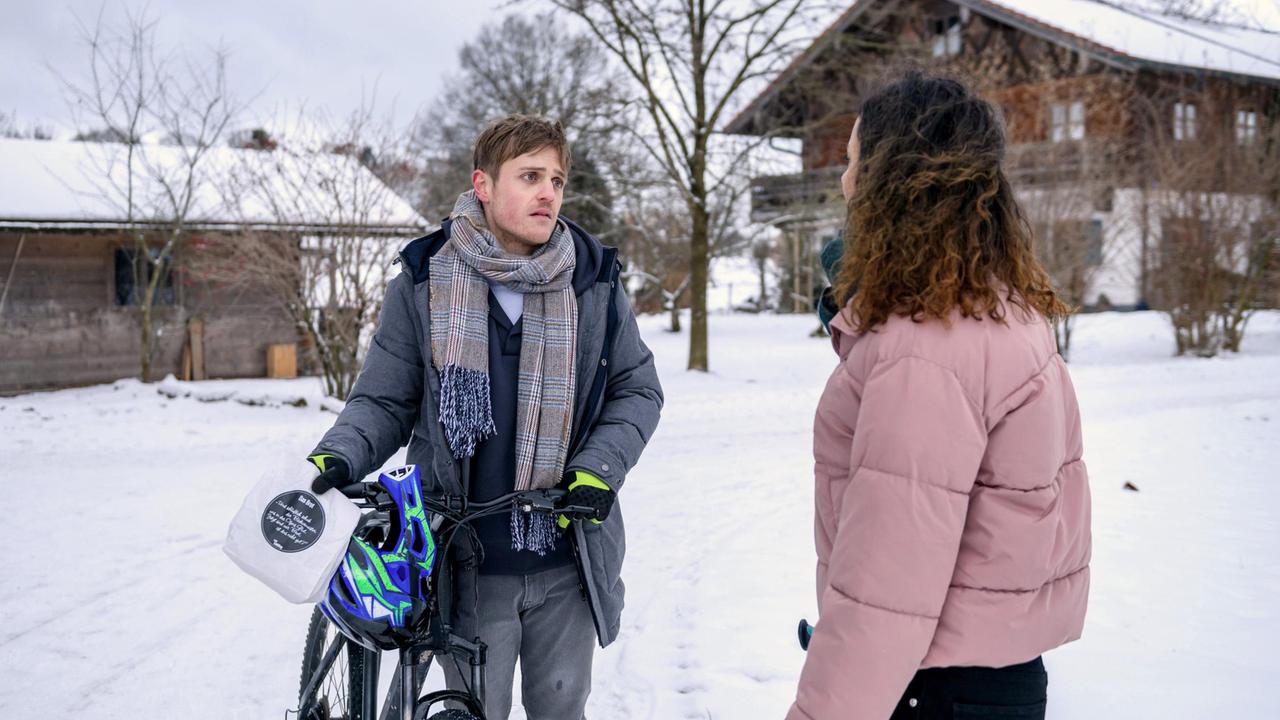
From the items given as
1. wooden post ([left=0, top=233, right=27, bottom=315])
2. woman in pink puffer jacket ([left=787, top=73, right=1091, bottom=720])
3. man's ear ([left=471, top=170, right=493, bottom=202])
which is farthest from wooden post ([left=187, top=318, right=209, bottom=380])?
woman in pink puffer jacket ([left=787, top=73, right=1091, bottom=720])

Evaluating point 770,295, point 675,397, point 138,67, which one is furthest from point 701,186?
point 770,295

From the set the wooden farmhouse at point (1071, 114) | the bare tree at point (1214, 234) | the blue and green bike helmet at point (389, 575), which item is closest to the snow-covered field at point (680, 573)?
the blue and green bike helmet at point (389, 575)

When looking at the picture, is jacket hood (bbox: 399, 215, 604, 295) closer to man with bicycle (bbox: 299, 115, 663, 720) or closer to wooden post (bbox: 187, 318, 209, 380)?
man with bicycle (bbox: 299, 115, 663, 720)

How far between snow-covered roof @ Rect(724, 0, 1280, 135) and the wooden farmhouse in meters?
0.07

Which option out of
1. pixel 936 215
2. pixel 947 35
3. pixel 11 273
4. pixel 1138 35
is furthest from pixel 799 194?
pixel 936 215

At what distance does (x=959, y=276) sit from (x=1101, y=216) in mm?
20532

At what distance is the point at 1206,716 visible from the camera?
142 inches

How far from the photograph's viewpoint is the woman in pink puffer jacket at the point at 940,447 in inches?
60.7

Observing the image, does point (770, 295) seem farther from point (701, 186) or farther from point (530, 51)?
point (701, 186)

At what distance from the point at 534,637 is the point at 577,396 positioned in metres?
0.67

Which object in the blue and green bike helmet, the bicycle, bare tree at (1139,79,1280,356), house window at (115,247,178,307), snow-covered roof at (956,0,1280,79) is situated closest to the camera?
the blue and green bike helmet

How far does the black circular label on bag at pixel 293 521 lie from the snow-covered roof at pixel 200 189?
10.1m

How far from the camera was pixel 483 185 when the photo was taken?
105 inches

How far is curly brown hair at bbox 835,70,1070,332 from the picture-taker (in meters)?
1.67
